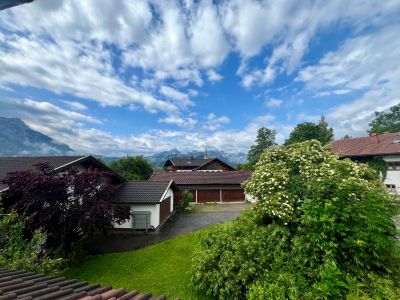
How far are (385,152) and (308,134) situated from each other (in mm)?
24700

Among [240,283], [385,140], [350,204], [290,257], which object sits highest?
[385,140]

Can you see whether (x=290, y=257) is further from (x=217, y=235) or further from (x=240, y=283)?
(x=217, y=235)

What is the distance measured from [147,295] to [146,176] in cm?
4217

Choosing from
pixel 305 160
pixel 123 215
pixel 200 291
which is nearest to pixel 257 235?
pixel 200 291

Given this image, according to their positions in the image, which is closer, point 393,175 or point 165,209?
point 165,209

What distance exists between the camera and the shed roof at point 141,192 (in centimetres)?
1589

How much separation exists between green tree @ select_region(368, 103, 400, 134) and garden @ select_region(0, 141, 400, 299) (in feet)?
188

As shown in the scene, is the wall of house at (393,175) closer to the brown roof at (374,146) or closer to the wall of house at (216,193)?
the brown roof at (374,146)

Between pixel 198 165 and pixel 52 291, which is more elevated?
pixel 198 165

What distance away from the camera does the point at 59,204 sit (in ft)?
32.0

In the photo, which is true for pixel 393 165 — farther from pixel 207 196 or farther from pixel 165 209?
pixel 165 209

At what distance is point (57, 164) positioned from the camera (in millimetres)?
12531

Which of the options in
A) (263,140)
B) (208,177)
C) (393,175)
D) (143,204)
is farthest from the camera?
(263,140)

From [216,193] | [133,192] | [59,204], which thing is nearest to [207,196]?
[216,193]
